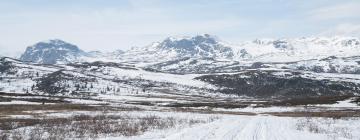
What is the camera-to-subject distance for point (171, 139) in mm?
30594

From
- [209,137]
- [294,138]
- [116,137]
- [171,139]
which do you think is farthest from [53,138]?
[294,138]

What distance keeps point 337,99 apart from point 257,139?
372ft

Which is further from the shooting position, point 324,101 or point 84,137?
point 324,101

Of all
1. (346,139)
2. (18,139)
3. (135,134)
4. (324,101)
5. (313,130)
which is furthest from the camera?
(324,101)

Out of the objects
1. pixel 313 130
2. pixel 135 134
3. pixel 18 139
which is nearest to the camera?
pixel 18 139

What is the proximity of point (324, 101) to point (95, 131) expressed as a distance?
110838mm

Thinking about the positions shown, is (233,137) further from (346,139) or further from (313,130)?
(313,130)

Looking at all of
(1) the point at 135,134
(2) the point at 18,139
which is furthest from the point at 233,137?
(2) the point at 18,139

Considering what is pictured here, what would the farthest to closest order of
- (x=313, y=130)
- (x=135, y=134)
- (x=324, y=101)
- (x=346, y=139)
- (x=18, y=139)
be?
(x=324, y=101), (x=313, y=130), (x=135, y=134), (x=346, y=139), (x=18, y=139)

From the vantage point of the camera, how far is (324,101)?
13612 cm

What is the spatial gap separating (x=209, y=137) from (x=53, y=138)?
1073 centimetres

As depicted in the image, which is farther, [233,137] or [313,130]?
[313,130]

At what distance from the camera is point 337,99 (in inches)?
5413

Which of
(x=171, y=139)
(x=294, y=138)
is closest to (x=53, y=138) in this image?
(x=171, y=139)
